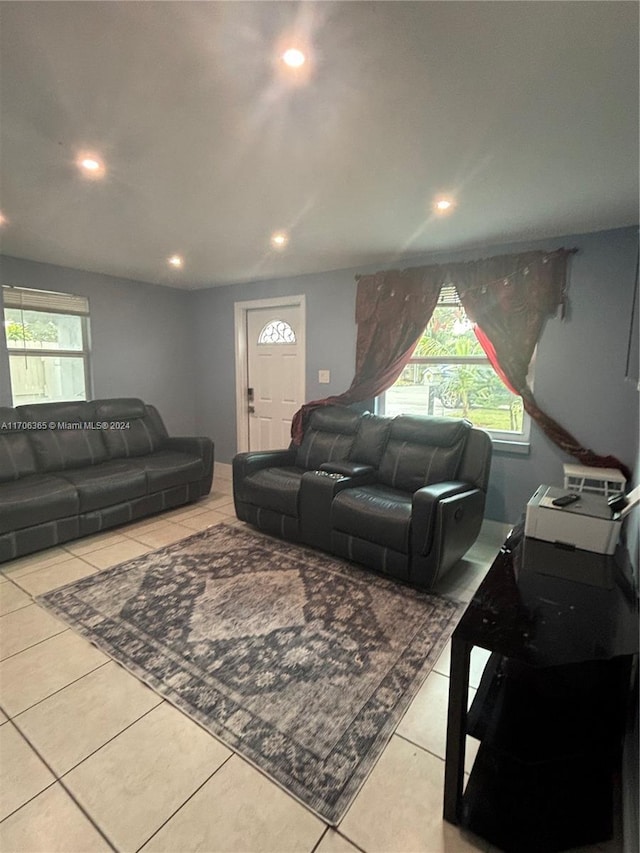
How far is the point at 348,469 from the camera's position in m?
3.07

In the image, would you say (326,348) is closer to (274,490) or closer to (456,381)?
(456,381)

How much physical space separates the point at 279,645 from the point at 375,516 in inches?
36.9

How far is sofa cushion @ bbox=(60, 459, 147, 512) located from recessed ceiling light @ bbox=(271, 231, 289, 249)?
2.22 metres

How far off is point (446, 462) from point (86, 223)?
9.93 feet

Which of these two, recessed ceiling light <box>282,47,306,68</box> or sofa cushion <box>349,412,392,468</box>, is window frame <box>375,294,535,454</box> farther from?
recessed ceiling light <box>282,47,306,68</box>

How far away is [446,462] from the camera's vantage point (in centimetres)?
294

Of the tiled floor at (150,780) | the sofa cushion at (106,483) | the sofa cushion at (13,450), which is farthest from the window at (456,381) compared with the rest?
the sofa cushion at (13,450)

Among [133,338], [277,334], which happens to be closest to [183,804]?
[277,334]

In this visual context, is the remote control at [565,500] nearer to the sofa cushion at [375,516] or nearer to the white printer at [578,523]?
the white printer at [578,523]

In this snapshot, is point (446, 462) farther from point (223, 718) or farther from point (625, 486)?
point (223, 718)

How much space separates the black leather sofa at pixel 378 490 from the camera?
2432mm

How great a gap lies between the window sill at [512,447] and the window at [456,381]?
46 millimetres

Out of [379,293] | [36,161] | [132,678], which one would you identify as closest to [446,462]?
[379,293]

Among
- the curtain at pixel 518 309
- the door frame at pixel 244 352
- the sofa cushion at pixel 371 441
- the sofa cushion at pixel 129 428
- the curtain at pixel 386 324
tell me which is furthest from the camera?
the door frame at pixel 244 352
